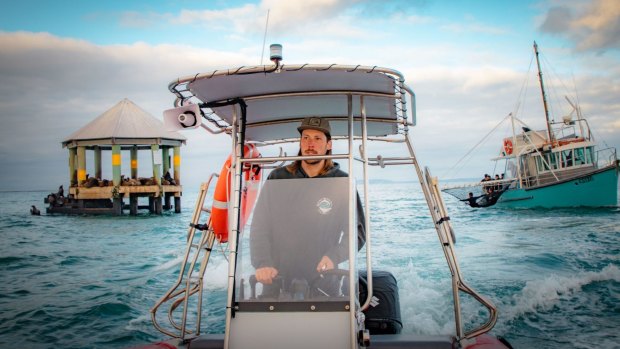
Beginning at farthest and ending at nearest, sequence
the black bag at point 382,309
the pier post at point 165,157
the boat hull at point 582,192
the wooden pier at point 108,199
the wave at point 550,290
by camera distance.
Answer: the pier post at point 165,157 → the wooden pier at point 108,199 → the boat hull at point 582,192 → the wave at point 550,290 → the black bag at point 382,309

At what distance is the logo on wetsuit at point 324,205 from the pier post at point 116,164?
992 inches

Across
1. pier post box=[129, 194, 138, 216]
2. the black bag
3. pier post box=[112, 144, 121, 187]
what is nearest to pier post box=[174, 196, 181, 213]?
pier post box=[129, 194, 138, 216]

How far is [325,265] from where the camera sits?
2.93 metres

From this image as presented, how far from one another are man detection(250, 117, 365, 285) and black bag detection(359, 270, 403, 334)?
92 cm

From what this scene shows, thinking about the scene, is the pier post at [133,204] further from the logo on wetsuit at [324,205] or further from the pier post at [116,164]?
the logo on wetsuit at [324,205]

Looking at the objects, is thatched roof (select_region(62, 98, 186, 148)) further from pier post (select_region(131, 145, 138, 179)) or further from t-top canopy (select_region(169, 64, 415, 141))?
t-top canopy (select_region(169, 64, 415, 141))

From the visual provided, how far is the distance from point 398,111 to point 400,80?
880 mm

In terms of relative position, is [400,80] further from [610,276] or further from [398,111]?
[610,276]

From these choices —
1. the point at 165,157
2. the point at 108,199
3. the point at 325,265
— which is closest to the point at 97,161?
the point at 108,199

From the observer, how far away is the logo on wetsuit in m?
3.04

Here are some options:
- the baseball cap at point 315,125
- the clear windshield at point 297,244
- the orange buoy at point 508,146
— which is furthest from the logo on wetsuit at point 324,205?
the orange buoy at point 508,146

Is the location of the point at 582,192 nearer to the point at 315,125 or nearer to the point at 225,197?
the point at 315,125

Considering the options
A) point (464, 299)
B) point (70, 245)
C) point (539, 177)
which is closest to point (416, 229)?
point (464, 299)

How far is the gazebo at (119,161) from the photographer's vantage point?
1016 inches
